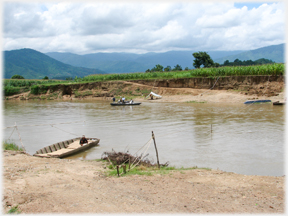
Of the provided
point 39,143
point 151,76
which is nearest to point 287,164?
point 39,143

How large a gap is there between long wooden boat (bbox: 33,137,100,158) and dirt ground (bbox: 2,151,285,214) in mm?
1958

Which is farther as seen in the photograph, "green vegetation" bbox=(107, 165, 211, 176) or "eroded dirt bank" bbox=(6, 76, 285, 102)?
"eroded dirt bank" bbox=(6, 76, 285, 102)

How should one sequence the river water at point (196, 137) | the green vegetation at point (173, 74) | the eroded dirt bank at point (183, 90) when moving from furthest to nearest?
the green vegetation at point (173, 74)
the eroded dirt bank at point (183, 90)
the river water at point (196, 137)

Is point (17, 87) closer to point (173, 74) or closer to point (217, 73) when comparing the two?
point (173, 74)

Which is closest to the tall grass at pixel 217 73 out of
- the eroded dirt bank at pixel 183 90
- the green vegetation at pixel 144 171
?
the eroded dirt bank at pixel 183 90

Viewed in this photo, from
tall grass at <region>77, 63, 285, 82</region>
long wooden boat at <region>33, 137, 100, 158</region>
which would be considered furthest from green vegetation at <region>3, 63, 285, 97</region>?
long wooden boat at <region>33, 137, 100, 158</region>

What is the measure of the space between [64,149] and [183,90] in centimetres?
2822

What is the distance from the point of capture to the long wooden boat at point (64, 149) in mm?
10938

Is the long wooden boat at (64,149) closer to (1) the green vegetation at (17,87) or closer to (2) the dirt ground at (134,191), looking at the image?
(2) the dirt ground at (134,191)

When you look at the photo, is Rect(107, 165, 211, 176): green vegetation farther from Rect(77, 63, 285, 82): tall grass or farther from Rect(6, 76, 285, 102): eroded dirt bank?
Rect(77, 63, 285, 82): tall grass

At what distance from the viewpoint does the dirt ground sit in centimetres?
554

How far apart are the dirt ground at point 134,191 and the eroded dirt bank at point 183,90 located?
85.5ft

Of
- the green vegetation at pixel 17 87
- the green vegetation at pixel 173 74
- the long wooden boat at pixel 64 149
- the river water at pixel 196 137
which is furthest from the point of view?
the green vegetation at pixel 17 87

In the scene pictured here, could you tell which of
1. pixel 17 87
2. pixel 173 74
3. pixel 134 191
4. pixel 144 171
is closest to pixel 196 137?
pixel 144 171
